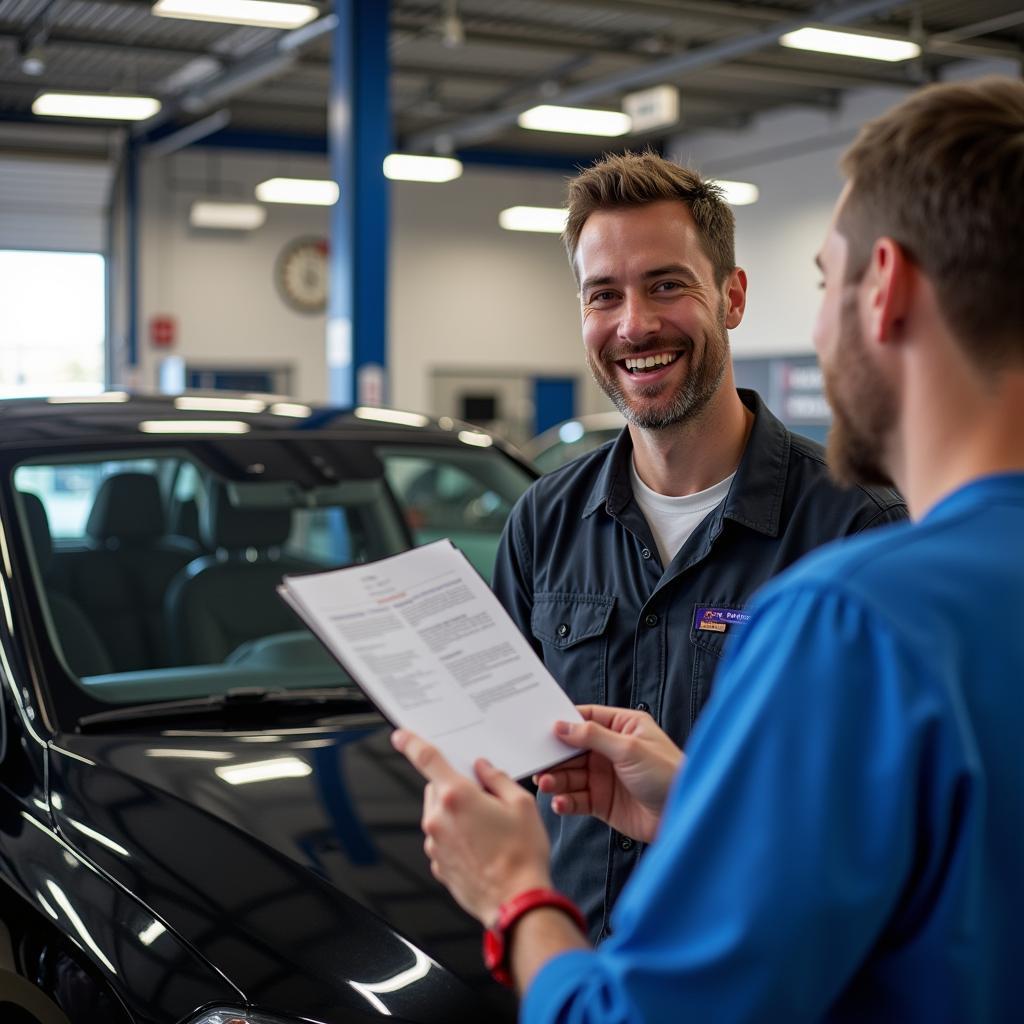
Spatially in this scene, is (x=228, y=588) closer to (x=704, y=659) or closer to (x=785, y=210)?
(x=704, y=659)

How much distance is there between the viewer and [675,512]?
1.97m

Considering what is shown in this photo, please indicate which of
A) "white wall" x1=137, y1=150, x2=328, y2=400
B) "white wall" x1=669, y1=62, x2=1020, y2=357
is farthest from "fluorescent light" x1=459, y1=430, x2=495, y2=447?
"white wall" x1=137, y1=150, x2=328, y2=400

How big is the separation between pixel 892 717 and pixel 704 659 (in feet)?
3.08

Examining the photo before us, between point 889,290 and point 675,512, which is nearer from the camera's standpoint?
point 889,290

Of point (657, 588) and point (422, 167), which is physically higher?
point (422, 167)

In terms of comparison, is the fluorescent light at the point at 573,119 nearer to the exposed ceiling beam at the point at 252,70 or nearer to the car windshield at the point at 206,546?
the exposed ceiling beam at the point at 252,70

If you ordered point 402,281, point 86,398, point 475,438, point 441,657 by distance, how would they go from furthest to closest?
point 402,281 → point 475,438 → point 86,398 → point 441,657

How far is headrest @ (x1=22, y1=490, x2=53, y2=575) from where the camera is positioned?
2772 millimetres

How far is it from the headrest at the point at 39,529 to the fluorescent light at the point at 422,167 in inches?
451

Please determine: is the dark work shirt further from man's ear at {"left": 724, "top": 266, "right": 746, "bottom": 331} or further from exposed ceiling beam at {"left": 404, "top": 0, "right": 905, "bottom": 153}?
exposed ceiling beam at {"left": 404, "top": 0, "right": 905, "bottom": 153}

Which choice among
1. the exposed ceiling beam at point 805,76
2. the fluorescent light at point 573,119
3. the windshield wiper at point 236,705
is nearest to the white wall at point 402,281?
the exposed ceiling beam at point 805,76

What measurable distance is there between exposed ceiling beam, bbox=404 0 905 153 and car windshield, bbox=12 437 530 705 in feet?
25.5

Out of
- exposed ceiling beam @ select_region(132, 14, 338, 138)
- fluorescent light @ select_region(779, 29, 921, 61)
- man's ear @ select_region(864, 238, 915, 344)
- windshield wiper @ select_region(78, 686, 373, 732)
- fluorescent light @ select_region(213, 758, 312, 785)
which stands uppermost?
exposed ceiling beam @ select_region(132, 14, 338, 138)

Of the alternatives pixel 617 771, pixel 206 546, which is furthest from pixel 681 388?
pixel 206 546
